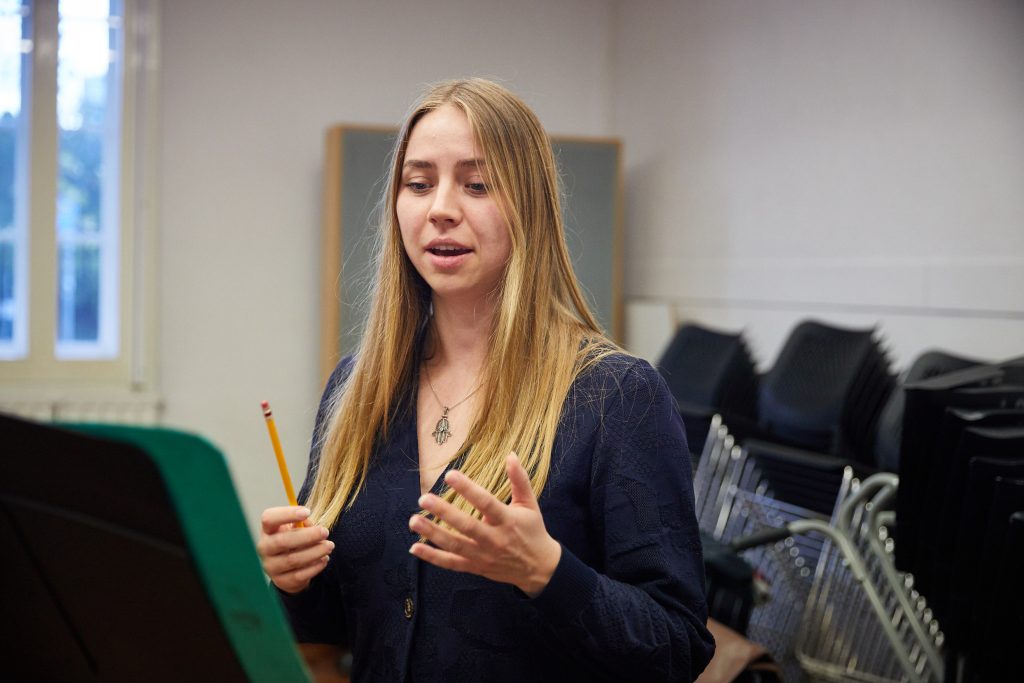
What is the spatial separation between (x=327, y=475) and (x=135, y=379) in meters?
3.69

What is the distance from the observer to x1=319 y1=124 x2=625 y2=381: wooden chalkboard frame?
4.63 m

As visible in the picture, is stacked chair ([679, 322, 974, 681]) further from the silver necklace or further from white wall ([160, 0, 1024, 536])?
the silver necklace

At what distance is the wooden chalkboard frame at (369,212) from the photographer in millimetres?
4629

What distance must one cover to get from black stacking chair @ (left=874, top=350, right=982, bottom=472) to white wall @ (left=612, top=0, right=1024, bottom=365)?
0.38 meters

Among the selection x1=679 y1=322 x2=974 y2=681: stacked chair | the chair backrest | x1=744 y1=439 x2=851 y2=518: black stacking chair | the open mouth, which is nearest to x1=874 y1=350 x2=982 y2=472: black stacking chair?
x1=679 y1=322 x2=974 y2=681: stacked chair

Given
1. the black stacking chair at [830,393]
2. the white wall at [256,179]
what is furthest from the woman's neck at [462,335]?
the white wall at [256,179]

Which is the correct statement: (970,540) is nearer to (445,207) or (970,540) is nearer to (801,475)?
(801,475)

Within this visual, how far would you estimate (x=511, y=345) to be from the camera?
1.30m

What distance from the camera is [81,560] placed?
691 millimetres

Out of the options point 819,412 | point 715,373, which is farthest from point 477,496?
point 715,373

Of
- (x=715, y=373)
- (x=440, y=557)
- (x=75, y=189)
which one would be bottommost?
(x=715, y=373)

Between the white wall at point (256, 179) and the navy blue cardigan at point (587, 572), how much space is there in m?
3.69

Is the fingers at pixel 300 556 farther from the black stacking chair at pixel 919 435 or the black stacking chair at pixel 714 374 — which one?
the black stacking chair at pixel 714 374

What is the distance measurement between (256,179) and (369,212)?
0.69 metres
